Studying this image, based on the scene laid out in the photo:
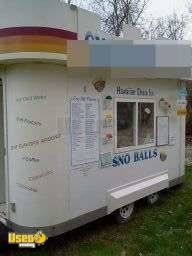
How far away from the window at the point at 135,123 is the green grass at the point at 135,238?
1.25 m

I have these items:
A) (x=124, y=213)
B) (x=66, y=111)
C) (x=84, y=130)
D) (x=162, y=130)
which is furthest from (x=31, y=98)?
(x=162, y=130)

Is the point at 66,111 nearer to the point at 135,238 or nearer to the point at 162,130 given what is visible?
the point at 135,238

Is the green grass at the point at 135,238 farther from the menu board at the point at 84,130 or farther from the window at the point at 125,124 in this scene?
the window at the point at 125,124

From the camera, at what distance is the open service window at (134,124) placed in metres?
6.10

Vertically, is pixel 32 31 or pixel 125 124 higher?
pixel 32 31

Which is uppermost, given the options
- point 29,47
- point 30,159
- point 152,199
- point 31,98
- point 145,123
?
point 29,47

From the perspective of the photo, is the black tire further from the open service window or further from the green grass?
the open service window

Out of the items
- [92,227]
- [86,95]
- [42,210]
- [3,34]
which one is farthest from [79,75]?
[92,227]

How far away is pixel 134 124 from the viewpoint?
646 centimetres

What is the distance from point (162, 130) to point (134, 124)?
1022mm

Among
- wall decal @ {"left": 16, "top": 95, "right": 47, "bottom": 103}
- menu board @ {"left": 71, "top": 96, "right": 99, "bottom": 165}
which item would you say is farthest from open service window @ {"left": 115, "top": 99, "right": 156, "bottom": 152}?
wall decal @ {"left": 16, "top": 95, "right": 47, "bottom": 103}

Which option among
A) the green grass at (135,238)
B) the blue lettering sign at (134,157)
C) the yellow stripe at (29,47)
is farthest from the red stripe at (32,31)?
the green grass at (135,238)

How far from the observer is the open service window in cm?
610

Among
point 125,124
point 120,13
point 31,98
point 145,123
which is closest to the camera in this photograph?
point 31,98
